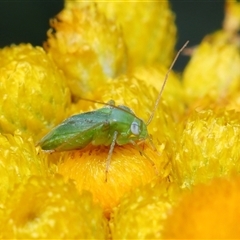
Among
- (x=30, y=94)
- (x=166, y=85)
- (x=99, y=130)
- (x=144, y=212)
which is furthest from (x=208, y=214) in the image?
(x=166, y=85)

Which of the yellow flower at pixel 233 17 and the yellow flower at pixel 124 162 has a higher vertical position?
the yellow flower at pixel 233 17

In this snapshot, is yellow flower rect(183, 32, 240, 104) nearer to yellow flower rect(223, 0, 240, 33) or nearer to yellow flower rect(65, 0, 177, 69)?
yellow flower rect(65, 0, 177, 69)

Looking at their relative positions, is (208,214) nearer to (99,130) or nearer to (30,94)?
(99,130)

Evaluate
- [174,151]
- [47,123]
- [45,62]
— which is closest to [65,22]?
[45,62]

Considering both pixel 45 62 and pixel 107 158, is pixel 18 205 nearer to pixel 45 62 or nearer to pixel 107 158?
pixel 107 158

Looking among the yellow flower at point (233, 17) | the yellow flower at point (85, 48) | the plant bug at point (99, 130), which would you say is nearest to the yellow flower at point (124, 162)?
the plant bug at point (99, 130)

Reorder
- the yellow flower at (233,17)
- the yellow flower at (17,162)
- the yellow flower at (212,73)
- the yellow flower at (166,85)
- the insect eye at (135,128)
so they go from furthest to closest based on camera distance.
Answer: the yellow flower at (233,17) → the yellow flower at (212,73) → the yellow flower at (166,85) → the insect eye at (135,128) → the yellow flower at (17,162)

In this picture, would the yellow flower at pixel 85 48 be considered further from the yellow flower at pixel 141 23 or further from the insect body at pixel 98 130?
the insect body at pixel 98 130
